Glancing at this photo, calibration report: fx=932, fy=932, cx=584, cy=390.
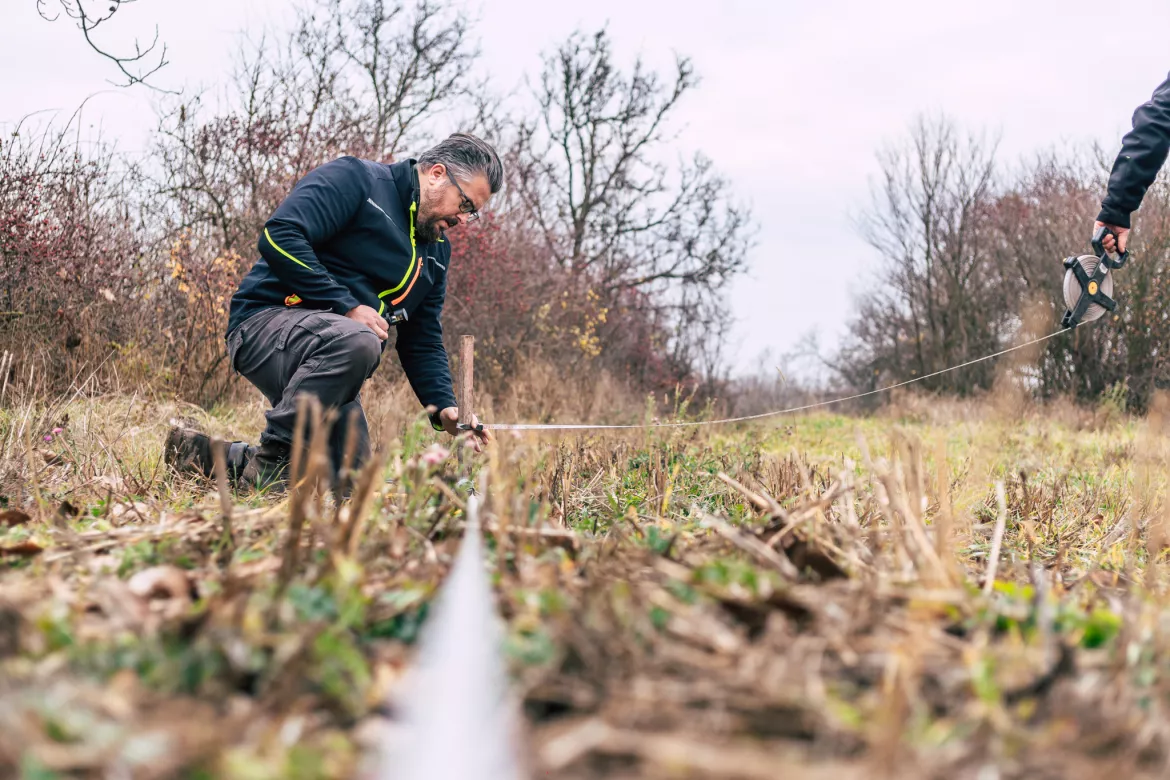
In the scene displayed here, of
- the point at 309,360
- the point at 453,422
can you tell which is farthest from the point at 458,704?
the point at 453,422

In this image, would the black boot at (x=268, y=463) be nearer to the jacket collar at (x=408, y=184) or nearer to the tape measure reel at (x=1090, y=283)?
the jacket collar at (x=408, y=184)

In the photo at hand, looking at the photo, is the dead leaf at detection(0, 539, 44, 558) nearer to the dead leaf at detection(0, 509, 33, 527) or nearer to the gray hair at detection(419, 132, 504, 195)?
the dead leaf at detection(0, 509, 33, 527)

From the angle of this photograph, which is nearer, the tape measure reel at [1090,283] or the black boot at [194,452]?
the black boot at [194,452]

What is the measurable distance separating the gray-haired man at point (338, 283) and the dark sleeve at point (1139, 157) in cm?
317

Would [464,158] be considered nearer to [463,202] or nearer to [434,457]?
[463,202]

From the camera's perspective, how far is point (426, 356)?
4664 mm

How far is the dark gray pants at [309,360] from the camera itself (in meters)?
3.69

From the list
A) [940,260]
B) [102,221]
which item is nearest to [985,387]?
[940,260]

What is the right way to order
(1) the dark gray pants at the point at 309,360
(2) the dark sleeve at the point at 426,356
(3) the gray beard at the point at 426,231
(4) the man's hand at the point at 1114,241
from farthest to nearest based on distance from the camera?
(4) the man's hand at the point at 1114,241 < (2) the dark sleeve at the point at 426,356 < (3) the gray beard at the point at 426,231 < (1) the dark gray pants at the point at 309,360

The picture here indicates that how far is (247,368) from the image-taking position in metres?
4.10

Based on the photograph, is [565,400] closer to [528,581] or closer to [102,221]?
[102,221]

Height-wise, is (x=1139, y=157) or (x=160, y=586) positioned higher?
(x=1139, y=157)

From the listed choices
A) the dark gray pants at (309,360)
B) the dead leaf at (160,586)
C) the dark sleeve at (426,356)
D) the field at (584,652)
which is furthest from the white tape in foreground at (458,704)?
the dark sleeve at (426,356)

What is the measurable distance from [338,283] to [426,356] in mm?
717
